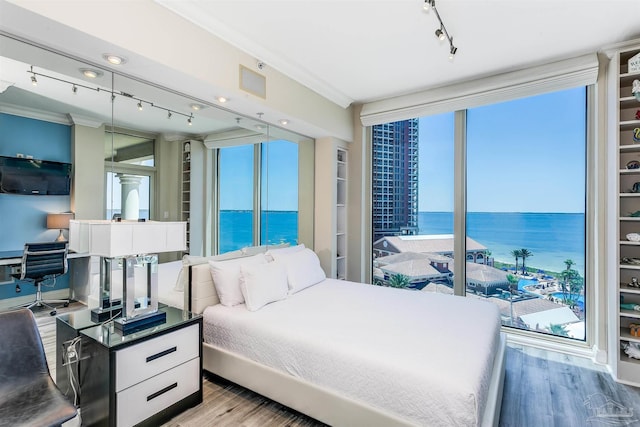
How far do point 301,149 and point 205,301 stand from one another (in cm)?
224

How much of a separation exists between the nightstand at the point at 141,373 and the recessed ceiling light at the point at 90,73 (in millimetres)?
1650

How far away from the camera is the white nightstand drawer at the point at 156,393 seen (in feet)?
5.67

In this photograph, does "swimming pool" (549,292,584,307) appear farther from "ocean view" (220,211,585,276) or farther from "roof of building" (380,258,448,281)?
"roof of building" (380,258,448,281)

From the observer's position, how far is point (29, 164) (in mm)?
1811

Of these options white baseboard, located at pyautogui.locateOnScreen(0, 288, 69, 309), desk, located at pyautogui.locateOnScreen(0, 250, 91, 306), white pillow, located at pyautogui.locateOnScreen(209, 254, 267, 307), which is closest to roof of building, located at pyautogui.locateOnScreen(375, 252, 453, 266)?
white pillow, located at pyautogui.locateOnScreen(209, 254, 267, 307)

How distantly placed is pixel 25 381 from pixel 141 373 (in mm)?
525

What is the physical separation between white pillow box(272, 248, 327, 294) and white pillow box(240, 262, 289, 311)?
189mm

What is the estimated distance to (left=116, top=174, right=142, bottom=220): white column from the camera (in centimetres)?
220

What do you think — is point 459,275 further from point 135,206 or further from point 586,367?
point 135,206

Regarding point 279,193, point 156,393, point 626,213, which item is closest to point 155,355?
point 156,393

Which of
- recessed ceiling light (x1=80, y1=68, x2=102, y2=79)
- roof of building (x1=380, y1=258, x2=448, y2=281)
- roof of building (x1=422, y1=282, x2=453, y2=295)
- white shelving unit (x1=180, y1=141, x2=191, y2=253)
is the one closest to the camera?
recessed ceiling light (x1=80, y1=68, x2=102, y2=79)

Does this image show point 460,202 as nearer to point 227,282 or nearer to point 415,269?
point 415,269

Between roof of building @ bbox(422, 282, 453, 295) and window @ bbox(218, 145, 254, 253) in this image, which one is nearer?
window @ bbox(218, 145, 254, 253)

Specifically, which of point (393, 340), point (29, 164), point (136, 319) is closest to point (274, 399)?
point (393, 340)
